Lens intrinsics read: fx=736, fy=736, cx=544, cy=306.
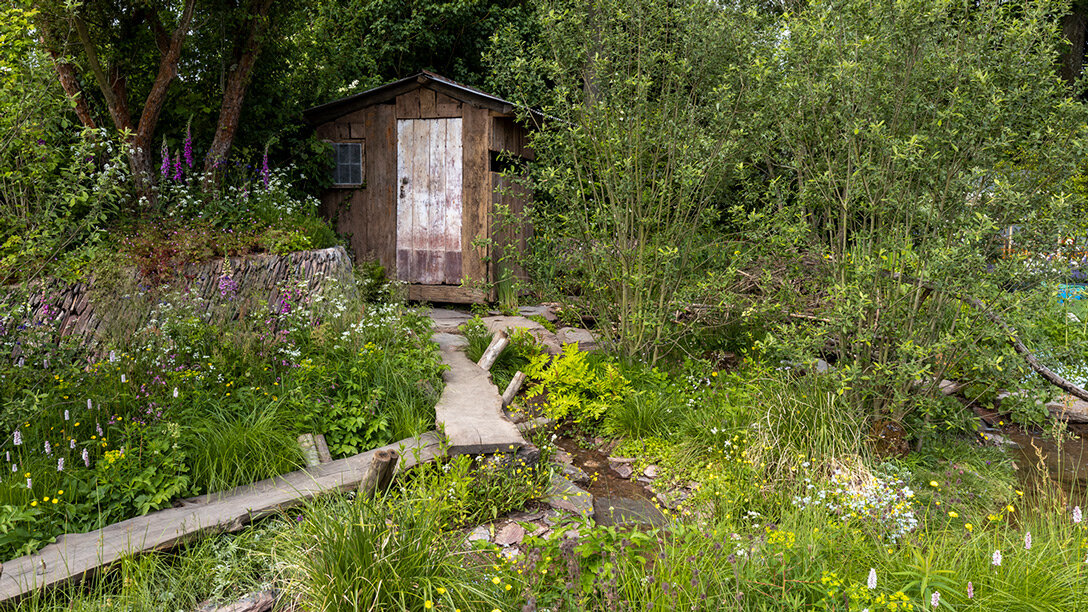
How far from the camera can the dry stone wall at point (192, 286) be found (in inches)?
227

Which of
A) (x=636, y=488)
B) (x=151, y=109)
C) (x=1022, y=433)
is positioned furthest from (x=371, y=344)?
(x=1022, y=433)

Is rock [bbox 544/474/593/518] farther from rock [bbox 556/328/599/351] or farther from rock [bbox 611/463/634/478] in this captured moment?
rock [bbox 556/328/599/351]

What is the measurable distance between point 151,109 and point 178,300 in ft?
10.8

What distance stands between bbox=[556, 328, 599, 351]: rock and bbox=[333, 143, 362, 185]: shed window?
4165 millimetres

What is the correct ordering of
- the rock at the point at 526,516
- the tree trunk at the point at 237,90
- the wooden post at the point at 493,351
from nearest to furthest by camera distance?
the rock at the point at 526,516, the wooden post at the point at 493,351, the tree trunk at the point at 237,90

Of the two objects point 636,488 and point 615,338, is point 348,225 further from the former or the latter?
point 636,488

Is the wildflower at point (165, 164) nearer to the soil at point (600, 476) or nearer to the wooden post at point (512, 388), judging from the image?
the wooden post at point (512, 388)

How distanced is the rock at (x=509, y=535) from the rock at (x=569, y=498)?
1.28ft

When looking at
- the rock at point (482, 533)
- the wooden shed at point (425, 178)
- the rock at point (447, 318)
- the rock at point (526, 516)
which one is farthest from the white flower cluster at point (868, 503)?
the wooden shed at point (425, 178)

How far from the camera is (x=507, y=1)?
13.0 meters

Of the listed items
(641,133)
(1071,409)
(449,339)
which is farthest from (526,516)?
(1071,409)

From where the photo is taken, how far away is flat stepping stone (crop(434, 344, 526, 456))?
455cm

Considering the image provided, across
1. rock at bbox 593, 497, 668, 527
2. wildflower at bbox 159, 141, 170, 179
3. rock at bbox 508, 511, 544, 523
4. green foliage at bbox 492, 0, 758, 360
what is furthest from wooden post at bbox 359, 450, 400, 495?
wildflower at bbox 159, 141, 170, 179

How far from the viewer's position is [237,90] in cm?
879
